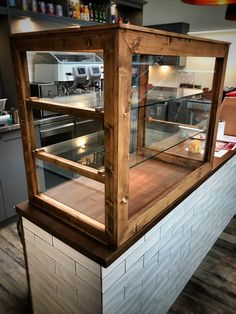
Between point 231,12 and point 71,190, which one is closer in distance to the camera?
point 71,190

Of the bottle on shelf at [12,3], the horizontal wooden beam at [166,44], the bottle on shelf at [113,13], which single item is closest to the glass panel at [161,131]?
the horizontal wooden beam at [166,44]

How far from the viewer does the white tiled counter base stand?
1147 mm

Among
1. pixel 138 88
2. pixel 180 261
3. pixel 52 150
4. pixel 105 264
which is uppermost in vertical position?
pixel 138 88

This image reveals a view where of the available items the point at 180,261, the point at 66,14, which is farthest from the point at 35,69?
the point at 180,261

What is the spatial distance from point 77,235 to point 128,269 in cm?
29

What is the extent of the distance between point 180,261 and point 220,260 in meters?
0.71

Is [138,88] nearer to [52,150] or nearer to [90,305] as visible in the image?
[52,150]

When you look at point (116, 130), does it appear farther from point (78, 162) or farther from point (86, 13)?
point (86, 13)

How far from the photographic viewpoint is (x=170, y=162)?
183cm

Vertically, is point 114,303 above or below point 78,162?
below

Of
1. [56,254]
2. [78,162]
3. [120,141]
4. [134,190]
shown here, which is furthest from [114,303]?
[120,141]

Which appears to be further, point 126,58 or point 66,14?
point 66,14

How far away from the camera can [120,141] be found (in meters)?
0.91

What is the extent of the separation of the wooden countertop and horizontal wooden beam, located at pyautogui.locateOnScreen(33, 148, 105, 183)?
259 millimetres
